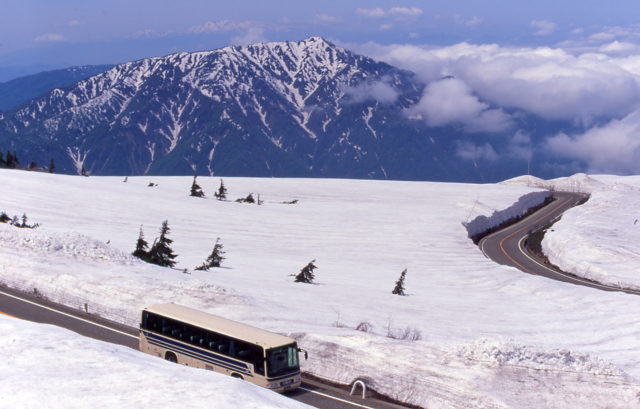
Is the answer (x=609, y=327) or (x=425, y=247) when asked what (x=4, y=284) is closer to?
(x=609, y=327)

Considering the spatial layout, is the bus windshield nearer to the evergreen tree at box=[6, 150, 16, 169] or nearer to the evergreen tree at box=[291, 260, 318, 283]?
the evergreen tree at box=[291, 260, 318, 283]

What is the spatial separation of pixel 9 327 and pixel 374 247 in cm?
4388

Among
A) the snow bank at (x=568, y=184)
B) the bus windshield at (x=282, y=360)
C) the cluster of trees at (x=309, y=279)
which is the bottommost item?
the cluster of trees at (x=309, y=279)

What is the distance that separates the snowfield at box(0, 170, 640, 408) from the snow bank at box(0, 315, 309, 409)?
468 mm

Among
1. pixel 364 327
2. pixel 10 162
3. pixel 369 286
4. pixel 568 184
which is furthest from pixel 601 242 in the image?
pixel 568 184

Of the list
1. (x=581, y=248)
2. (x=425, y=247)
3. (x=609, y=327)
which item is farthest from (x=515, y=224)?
(x=609, y=327)

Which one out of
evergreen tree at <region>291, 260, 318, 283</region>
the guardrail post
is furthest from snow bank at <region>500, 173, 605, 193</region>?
the guardrail post

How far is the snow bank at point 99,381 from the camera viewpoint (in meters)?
13.1

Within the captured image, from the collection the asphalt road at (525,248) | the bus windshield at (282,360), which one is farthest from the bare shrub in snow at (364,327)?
the asphalt road at (525,248)

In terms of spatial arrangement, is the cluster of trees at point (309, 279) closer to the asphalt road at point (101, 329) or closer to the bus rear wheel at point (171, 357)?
the asphalt road at point (101, 329)

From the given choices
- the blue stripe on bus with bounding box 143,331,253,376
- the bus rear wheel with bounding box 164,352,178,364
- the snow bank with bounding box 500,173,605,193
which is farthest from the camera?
the snow bank with bounding box 500,173,605,193

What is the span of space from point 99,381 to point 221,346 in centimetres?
464

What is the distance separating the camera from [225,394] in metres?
13.8

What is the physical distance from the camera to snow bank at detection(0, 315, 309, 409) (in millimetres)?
13125
